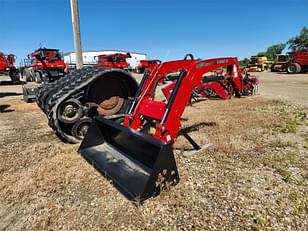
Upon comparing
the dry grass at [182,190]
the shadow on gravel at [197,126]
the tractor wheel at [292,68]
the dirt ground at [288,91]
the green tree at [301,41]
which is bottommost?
the dry grass at [182,190]

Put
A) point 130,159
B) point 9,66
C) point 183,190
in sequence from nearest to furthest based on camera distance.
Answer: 1. point 183,190
2. point 130,159
3. point 9,66

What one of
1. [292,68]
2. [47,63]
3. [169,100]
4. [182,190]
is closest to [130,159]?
[182,190]

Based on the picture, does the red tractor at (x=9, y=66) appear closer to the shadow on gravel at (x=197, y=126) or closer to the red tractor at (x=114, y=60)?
the red tractor at (x=114, y=60)

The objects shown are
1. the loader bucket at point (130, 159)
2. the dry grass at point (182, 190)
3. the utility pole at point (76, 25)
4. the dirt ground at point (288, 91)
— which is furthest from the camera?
the dirt ground at point (288, 91)

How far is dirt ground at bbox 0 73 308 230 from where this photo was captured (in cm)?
218

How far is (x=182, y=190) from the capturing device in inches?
105

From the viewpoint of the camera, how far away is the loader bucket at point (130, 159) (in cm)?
247

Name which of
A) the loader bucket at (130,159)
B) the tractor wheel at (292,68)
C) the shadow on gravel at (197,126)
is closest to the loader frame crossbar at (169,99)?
the loader bucket at (130,159)

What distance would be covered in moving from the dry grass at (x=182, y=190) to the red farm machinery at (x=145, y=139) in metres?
0.16

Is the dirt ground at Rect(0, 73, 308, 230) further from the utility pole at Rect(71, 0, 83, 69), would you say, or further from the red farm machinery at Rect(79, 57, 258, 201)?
the utility pole at Rect(71, 0, 83, 69)

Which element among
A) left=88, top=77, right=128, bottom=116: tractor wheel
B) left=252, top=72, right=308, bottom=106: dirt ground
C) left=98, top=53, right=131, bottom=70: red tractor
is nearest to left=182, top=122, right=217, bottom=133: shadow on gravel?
left=88, top=77, right=128, bottom=116: tractor wheel

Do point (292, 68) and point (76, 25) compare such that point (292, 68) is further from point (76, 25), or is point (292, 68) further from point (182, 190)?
point (182, 190)

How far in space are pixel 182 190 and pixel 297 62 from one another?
27.1m

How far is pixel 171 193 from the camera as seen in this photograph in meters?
2.60
